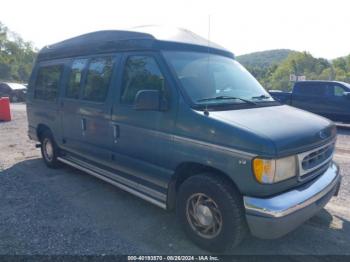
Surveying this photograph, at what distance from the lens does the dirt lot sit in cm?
319

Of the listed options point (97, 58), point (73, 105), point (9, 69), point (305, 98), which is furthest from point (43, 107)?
point (9, 69)

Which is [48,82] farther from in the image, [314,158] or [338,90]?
[338,90]

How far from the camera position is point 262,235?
2.70m

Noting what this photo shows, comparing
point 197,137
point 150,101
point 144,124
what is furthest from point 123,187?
point 197,137

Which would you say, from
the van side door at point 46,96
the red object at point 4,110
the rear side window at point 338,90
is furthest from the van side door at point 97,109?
the rear side window at point 338,90

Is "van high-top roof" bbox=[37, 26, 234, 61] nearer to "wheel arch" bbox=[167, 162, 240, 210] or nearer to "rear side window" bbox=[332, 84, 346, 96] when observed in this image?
"wheel arch" bbox=[167, 162, 240, 210]

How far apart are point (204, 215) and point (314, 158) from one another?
4.25 feet

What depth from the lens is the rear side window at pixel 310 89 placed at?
38.2ft

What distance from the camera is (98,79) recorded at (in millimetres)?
4371

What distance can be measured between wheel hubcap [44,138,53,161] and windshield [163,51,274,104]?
3.60 metres

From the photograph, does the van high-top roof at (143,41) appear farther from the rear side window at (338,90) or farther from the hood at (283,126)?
the rear side window at (338,90)

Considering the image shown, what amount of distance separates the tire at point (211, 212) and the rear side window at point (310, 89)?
33.8 ft

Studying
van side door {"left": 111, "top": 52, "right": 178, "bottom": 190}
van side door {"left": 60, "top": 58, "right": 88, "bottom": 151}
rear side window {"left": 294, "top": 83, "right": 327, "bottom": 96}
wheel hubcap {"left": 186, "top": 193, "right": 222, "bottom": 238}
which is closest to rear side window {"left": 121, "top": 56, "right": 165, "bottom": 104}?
van side door {"left": 111, "top": 52, "right": 178, "bottom": 190}

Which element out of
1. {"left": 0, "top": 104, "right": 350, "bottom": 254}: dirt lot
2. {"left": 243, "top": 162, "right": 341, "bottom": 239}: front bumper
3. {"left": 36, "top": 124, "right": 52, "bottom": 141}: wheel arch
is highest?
{"left": 36, "top": 124, "right": 52, "bottom": 141}: wheel arch
